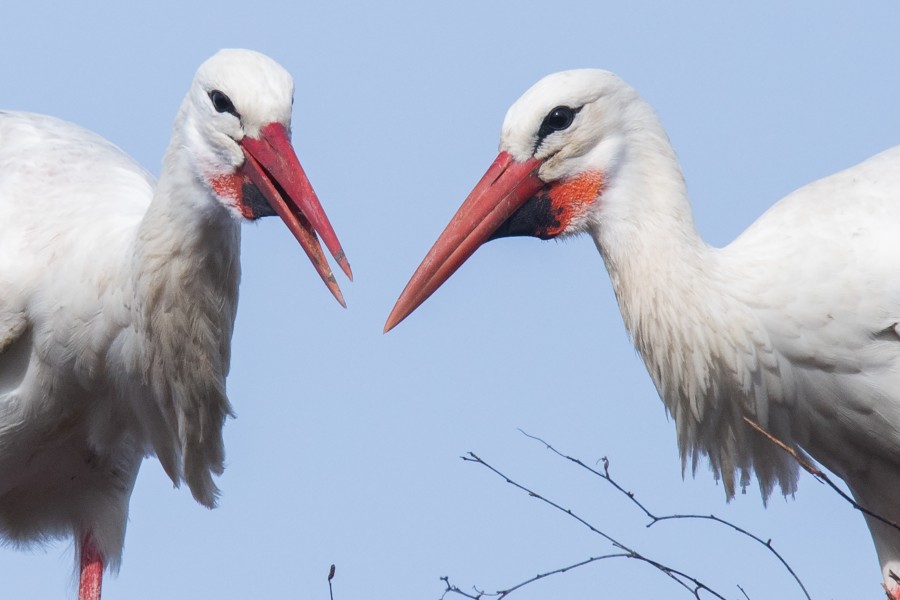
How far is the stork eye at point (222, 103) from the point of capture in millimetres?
4070

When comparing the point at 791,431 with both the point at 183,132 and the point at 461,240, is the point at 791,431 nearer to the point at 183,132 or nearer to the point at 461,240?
the point at 461,240

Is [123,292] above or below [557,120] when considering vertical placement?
below

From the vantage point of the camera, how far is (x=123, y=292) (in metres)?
4.35

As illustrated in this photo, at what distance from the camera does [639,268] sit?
405 centimetres

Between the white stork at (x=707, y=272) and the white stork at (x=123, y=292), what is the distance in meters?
0.50

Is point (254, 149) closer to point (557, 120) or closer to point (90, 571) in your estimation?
point (557, 120)

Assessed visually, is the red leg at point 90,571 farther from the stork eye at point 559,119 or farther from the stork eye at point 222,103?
the stork eye at point 559,119

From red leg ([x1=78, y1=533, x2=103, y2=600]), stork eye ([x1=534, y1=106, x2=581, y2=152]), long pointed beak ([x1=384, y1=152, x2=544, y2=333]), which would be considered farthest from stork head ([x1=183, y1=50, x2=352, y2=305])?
red leg ([x1=78, y1=533, x2=103, y2=600])

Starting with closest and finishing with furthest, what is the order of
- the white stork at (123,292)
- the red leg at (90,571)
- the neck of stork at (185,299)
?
the white stork at (123,292), the neck of stork at (185,299), the red leg at (90,571)

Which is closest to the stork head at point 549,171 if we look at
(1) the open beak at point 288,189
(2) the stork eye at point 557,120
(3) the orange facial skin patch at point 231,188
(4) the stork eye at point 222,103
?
(2) the stork eye at point 557,120

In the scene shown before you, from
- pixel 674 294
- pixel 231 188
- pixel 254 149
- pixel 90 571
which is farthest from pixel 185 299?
pixel 90 571

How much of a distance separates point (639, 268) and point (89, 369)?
1.45 meters

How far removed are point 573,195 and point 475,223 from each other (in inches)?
9.5

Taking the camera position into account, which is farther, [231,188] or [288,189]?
[231,188]
